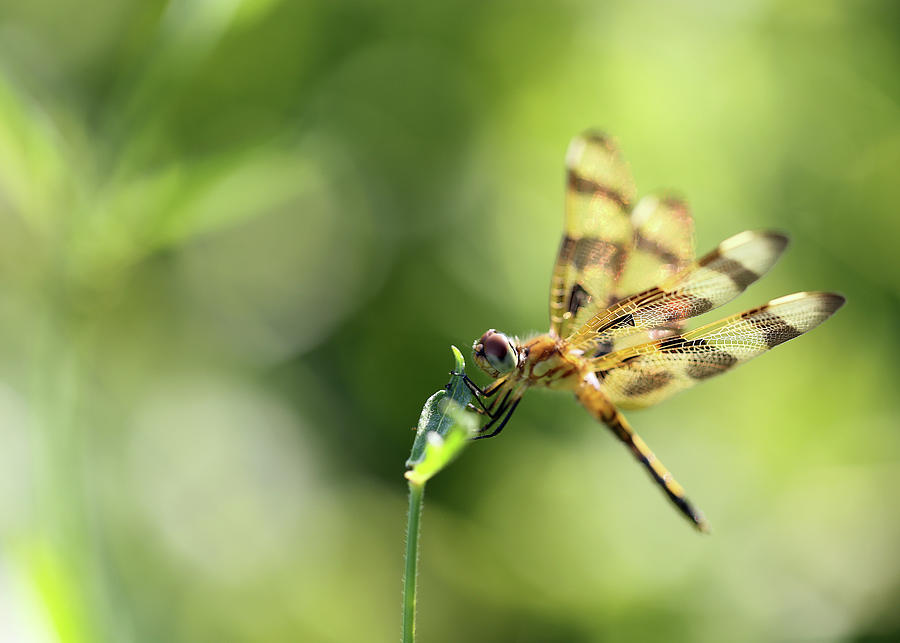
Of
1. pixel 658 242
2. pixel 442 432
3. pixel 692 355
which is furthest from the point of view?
pixel 658 242

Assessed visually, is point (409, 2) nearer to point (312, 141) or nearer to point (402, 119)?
point (402, 119)

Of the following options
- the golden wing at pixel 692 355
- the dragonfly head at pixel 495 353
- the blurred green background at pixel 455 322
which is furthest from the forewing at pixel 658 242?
the blurred green background at pixel 455 322

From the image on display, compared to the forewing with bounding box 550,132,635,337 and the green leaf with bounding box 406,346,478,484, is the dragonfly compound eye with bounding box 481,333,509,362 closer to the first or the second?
the forewing with bounding box 550,132,635,337

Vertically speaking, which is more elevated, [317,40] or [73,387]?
[317,40]

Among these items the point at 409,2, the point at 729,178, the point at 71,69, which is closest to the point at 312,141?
the point at 409,2

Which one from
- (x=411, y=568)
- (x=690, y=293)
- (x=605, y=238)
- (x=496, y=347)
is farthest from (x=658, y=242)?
(x=411, y=568)

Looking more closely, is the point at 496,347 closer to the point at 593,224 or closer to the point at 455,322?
the point at 593,224

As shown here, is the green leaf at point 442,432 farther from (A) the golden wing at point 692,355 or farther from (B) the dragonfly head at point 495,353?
(A) the golden wing at point 692,355
